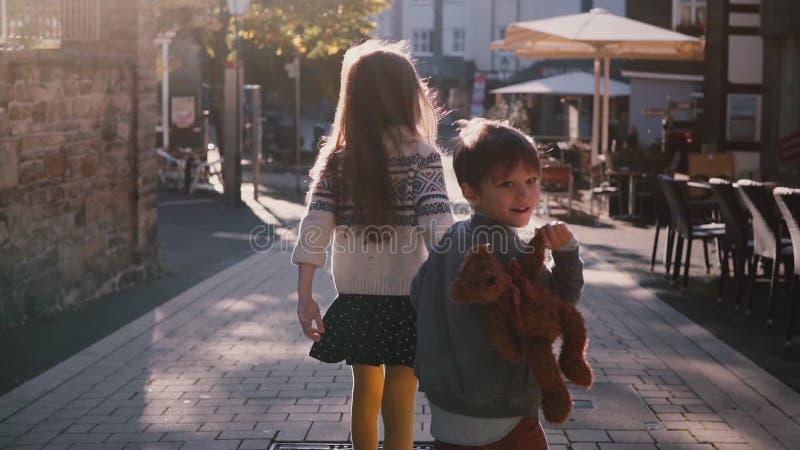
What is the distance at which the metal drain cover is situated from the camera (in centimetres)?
564

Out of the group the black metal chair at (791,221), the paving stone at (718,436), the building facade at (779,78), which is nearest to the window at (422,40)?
the building facade at (779,78)

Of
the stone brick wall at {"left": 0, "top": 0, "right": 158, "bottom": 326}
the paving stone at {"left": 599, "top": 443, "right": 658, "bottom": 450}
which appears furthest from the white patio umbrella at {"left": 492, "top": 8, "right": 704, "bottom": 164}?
the paving stone at {"left": 599, "top": 443, "right": 658, "bottom": 450}

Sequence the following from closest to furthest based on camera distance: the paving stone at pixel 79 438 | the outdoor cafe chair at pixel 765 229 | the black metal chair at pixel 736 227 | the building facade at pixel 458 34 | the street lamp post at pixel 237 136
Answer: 1. the paving stone at pixel 79 438
2. the outdoor cafe chair at pixel 765 229
3. the black metal chair at pixel 736 227
4. the street lamp post at pixel 237 136
5. the building facade at pixel 458 34

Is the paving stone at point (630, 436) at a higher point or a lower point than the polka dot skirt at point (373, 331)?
lower

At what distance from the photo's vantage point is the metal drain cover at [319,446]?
5.64 meters

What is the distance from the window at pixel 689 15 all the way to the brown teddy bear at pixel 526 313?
80.2 ft

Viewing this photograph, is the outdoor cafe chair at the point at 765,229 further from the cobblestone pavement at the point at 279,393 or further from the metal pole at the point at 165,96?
the metal pole at the point at 165,96

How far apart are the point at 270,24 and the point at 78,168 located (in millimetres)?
16726

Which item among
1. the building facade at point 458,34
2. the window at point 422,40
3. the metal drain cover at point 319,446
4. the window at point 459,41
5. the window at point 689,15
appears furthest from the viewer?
the window at point 422,40

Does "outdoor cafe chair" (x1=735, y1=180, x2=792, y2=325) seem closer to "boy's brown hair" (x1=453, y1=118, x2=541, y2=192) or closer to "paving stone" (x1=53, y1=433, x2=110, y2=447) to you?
"paving stone" (x1=53, y1=433, x2=110, y2=447)

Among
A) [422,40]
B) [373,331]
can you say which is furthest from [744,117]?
[422,40]

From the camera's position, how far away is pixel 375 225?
442 cm

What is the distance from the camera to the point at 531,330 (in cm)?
345

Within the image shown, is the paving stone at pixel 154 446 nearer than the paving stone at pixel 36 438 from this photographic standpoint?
Yes
